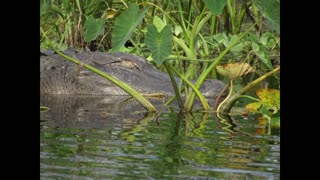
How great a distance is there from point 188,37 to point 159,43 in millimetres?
1489

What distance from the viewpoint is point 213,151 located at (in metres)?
4.55

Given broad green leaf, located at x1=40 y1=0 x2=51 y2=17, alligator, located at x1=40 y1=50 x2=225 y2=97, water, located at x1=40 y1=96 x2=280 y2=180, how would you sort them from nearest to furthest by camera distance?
1. water, located at x1=40 y1=96 x2=280 y2=180
2. broad green leaf, located at x1=40 y1=0 x2=51 y2=17
3. alligator, located at x1=40 y1=50 x2=225 y2=97

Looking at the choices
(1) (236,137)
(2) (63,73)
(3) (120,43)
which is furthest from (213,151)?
(2) (63,73)

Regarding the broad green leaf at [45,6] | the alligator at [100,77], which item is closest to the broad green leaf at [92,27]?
the broad green leaf at [45,6]

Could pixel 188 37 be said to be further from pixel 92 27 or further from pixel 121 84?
pixel 121 84

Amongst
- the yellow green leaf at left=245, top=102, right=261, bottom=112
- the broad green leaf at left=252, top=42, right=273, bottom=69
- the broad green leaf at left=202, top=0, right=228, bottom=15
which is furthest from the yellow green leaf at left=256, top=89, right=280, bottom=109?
the broad green leaf at left=202, top=0, right=228, bottom=15

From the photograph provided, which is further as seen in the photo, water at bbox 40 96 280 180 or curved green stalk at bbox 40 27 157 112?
curved green stalk at bbox 40 27 157 112

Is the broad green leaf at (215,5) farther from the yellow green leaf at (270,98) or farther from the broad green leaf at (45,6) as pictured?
the broad green leaf at (45,6)

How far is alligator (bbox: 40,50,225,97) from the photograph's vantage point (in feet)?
31.0

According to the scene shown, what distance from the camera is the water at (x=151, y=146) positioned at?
3.74m

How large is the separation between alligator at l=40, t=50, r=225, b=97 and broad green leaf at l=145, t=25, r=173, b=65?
2.63 meters

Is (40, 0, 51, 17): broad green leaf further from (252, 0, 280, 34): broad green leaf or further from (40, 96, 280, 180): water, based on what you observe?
(252, 0, 280, 34): broad green leaf

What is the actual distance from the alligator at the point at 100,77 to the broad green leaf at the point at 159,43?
263cm

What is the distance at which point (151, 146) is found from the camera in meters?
4.73
